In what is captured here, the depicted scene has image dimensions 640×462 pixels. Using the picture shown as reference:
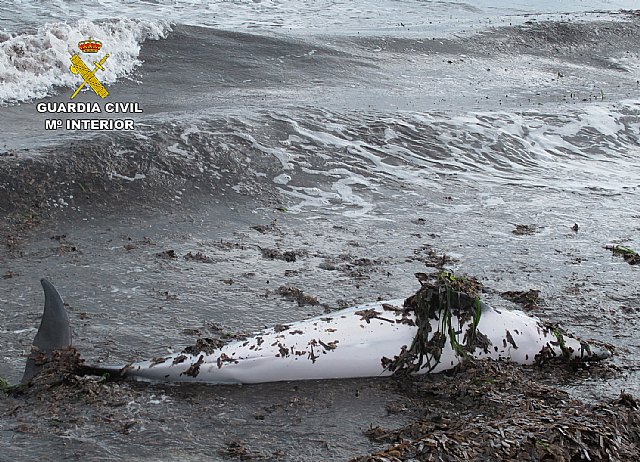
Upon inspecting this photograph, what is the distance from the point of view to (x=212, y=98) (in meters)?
10.8

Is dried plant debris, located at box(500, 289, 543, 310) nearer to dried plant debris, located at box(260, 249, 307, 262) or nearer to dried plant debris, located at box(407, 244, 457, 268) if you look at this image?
dried plant debris, located at box(407, 244, 457, 268)

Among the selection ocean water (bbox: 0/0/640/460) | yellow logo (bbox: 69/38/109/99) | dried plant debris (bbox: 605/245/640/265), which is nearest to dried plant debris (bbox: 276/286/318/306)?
ocean water (bbox: 0/0/640/460)

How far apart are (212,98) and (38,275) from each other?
549cm

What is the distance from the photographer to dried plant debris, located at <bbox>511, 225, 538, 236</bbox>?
24.0ft

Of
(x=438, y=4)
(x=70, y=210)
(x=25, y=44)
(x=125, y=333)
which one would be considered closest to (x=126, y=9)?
(x=25, y=44)

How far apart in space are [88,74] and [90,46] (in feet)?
3.90

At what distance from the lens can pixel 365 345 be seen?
183 inches

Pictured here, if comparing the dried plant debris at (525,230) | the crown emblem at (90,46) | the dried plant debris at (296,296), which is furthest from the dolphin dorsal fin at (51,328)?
the crown emblem at (90,46)

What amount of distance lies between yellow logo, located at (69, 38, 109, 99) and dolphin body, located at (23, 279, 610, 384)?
7.06m

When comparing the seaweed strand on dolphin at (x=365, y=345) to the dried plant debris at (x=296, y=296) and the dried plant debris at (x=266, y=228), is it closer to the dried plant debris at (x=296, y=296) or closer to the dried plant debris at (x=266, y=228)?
the dried plant debris at (x=296, y=296)

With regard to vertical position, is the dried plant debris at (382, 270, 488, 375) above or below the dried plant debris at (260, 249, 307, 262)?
above

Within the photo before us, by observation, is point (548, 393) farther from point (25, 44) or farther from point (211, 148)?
point (25, 44)

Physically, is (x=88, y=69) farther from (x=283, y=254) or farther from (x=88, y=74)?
(x=283, y=254)

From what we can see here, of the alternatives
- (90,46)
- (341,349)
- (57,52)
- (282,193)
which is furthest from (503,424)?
(90,46)
